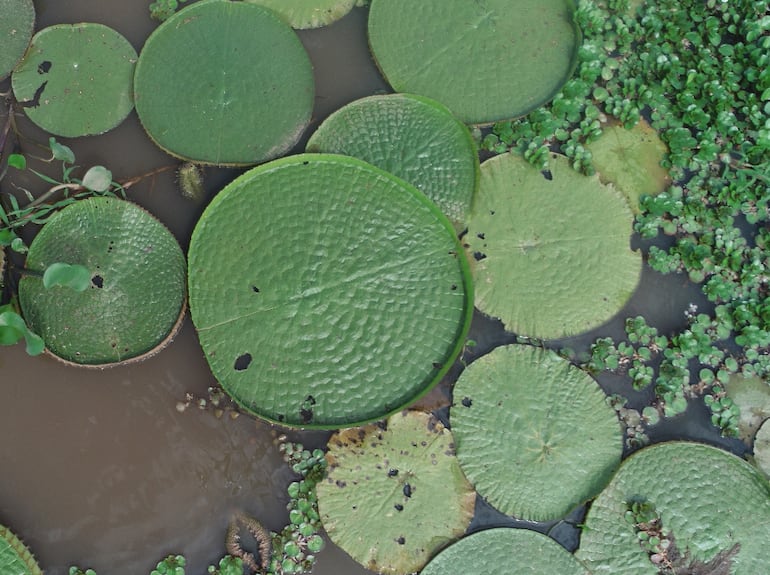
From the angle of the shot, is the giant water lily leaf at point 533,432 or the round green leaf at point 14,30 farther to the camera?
the round green leaf at point 14,30

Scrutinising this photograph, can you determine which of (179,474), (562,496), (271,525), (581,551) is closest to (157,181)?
(179,474)

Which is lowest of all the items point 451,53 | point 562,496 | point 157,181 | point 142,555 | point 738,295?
point 142,555

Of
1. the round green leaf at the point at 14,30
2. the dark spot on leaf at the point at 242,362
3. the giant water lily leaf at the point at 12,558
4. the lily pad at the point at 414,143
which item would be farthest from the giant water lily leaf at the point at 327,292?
the round green leaf at the point at 14,30

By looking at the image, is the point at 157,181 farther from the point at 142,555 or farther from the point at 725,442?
the point at 725,442

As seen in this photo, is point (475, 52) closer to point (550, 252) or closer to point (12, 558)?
point (550, 252)

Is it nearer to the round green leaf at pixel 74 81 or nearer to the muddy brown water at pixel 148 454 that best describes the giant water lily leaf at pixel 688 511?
the muddy brown water at pixel 148 454

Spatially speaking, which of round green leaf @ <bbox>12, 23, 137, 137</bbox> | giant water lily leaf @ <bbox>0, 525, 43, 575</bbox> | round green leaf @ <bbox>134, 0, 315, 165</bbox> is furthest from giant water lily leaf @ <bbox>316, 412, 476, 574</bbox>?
round green leaf @ <bbox>12, 23, 137, 137</bbox>

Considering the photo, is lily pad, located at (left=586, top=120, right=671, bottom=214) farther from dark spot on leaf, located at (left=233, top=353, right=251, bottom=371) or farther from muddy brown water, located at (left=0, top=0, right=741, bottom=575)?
dark spot on leaf, located at (left=233, top=353, right=251, bottom=371)
